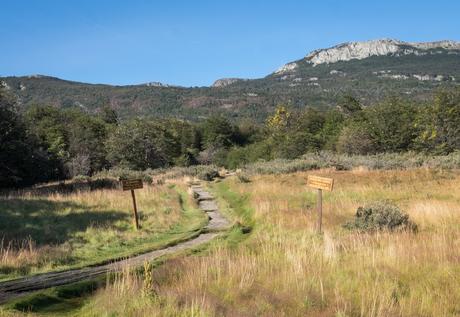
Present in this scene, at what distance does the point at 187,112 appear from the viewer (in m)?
197

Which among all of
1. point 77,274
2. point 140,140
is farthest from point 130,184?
point 140,140

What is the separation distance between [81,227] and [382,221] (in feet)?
32.6

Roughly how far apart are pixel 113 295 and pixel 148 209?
1407cm

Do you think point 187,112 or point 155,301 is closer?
point 155,301

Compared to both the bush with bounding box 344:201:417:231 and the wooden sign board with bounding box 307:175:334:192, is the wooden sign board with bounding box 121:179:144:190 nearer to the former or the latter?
the wooden sign board with bounding box 307:175:334:192

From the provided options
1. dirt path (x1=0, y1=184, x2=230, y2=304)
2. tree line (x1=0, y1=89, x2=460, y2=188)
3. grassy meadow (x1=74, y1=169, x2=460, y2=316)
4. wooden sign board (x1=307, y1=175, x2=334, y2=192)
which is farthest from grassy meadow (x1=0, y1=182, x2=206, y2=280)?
tree line (x1=0, y1=89, x2=460, y2=188)

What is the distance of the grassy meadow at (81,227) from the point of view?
38.8ft

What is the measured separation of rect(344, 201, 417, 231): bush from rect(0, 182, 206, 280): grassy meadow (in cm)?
541

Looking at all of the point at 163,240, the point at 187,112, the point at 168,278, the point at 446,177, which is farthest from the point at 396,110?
the point at 187,112

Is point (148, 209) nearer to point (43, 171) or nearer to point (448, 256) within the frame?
point (448, 256)

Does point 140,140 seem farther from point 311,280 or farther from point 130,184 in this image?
point 311,280

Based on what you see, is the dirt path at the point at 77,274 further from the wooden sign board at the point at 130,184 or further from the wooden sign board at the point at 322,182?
the wooden sign board at the point at 322,182

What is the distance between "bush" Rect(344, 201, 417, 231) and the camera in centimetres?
1241

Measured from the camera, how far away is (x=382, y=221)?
1273 centimetres
